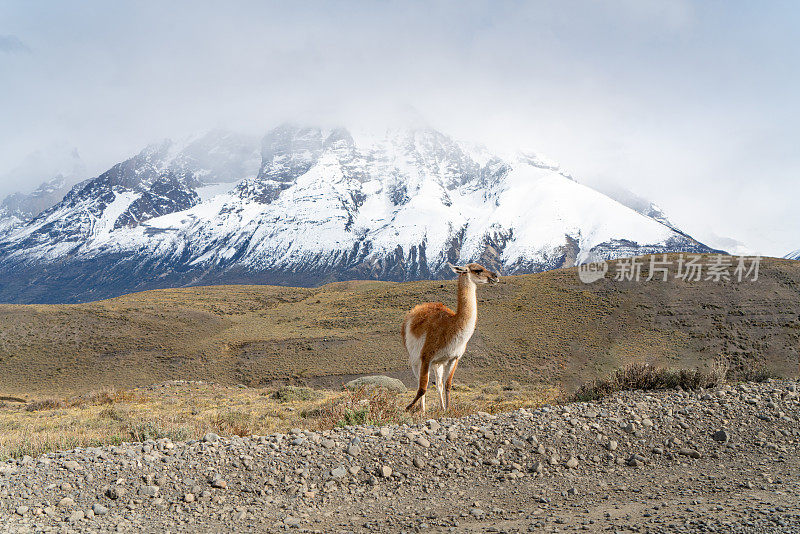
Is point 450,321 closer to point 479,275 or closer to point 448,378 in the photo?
point 479,275

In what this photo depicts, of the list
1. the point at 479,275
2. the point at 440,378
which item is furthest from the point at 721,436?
the point at 440,378

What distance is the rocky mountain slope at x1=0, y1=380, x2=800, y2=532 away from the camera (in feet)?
14.5

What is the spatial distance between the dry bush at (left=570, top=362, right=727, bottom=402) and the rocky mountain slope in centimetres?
144

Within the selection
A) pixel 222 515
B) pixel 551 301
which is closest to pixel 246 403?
pixel 222 515

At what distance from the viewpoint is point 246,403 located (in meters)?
18.2

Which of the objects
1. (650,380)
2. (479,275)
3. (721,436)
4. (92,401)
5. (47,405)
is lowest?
(47,405)

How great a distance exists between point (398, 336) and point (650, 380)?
36.5 m

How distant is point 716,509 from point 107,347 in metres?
53.1

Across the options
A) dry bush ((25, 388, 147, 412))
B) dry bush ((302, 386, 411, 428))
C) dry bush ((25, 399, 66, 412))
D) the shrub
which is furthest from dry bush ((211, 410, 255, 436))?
dry bush ((25, 399, 66, 412))

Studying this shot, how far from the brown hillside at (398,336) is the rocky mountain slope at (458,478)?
29214 millimetres

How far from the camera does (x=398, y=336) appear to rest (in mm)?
44719

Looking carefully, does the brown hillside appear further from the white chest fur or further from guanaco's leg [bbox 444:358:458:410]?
the white chest fur

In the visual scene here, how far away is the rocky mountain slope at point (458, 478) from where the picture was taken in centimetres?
443

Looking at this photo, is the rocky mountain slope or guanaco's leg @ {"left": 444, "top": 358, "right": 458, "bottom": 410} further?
guanaco's leg @ {"left": 444, "top": 358, "right": 458, "bottom": 410}
